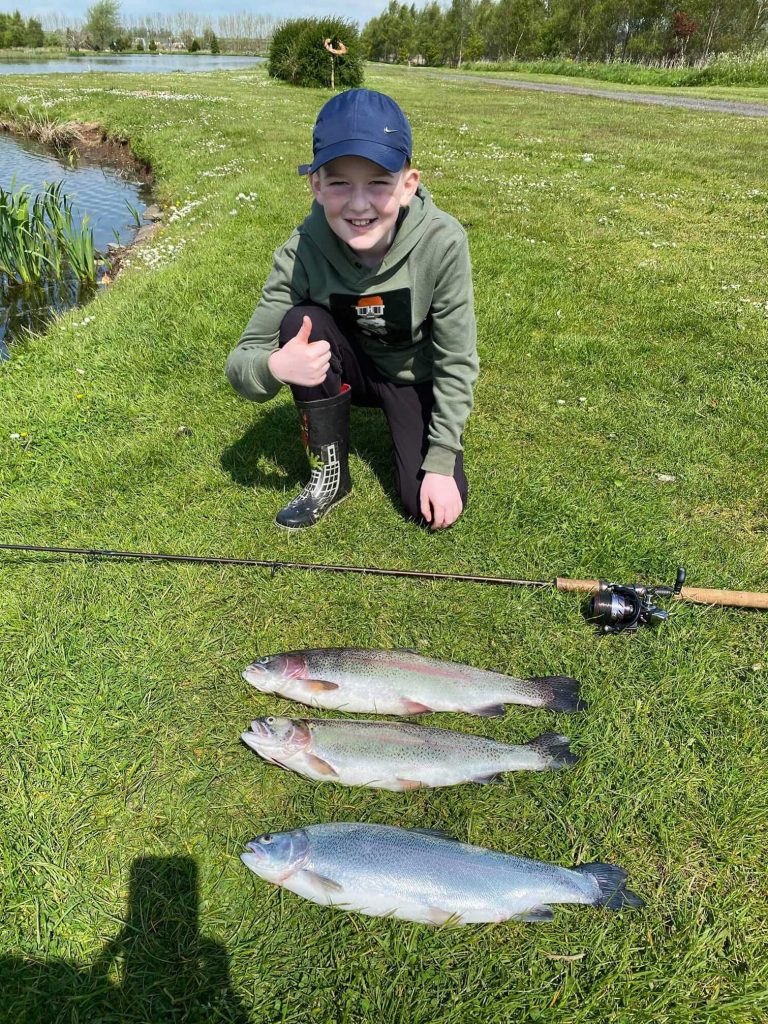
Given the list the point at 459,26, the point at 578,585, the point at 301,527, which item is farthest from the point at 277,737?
the point at 459,26

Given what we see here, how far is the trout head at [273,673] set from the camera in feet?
9.00

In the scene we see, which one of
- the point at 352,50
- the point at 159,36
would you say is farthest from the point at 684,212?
the point at 159,36

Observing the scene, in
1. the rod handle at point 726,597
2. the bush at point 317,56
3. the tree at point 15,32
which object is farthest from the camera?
the tree at point 15,32

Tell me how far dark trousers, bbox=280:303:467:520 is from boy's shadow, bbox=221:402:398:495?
0.97 feet

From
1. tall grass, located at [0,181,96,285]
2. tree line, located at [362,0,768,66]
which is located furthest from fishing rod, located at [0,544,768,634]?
tree line, located at [362,0,768,66]

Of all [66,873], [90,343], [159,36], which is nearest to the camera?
[66,873]

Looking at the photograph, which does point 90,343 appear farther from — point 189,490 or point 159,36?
point 159,36

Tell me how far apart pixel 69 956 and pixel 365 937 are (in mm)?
992

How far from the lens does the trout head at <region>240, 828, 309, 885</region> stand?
6.89ft

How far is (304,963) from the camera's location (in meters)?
1.98

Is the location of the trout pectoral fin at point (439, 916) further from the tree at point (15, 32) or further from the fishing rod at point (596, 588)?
the tree at point (15, 32)

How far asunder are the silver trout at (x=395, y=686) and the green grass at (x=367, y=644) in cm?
11

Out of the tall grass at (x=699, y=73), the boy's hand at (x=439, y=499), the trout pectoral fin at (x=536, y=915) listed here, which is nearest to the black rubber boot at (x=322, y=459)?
the boy's hand at (x=439, y=499)

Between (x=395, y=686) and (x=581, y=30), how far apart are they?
8088cm
